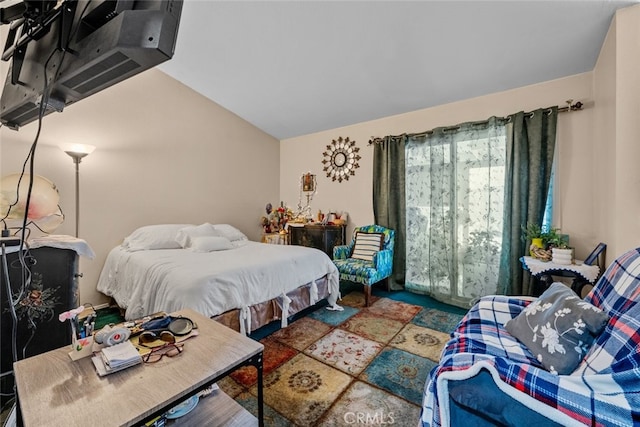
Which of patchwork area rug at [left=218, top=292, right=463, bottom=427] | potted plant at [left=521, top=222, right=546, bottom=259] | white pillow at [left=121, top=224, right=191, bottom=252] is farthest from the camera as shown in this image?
white pillow at [left=121, top=224, right=191, bottom=252]

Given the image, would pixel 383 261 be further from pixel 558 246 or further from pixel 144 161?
pixel 144 161

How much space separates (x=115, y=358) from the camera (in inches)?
39.5

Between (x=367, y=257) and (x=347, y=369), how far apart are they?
175cm

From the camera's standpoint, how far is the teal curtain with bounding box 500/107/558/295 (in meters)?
2.54

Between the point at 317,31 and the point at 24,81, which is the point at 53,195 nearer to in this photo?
the point at 24,81

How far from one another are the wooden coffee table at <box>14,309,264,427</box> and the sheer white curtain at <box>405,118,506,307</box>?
2.68 metres

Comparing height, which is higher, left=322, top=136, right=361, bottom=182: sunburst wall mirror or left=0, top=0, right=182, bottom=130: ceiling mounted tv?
left=322, top=136, right=361, bottom=182: sunburst wall mirror

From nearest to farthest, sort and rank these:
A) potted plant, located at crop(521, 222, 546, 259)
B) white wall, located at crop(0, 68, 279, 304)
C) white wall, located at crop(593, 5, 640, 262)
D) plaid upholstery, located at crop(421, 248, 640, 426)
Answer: plaid upholstery, located at crop(421, 248, 640, 426)
white wall, located at crop(593, 5, 640, 262)
potted plant, located at crop(521, 222, 546, 259)
white wall, located at crop(0, 68, 279, 304)

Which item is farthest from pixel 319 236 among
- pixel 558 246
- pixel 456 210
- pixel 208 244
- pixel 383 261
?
pixel 558 246

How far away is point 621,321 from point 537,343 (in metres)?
0.32

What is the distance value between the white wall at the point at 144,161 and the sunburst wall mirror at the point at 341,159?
51.4 inches

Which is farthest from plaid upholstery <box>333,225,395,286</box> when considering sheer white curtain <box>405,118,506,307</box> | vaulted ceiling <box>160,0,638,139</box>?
vaulted ceiling <box>160,0,638,139</box>

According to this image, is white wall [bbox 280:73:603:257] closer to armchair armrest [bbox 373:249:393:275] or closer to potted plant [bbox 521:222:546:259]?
potted plant [bbox 521:222:546:259]

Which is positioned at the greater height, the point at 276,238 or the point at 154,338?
the point at 276,238
